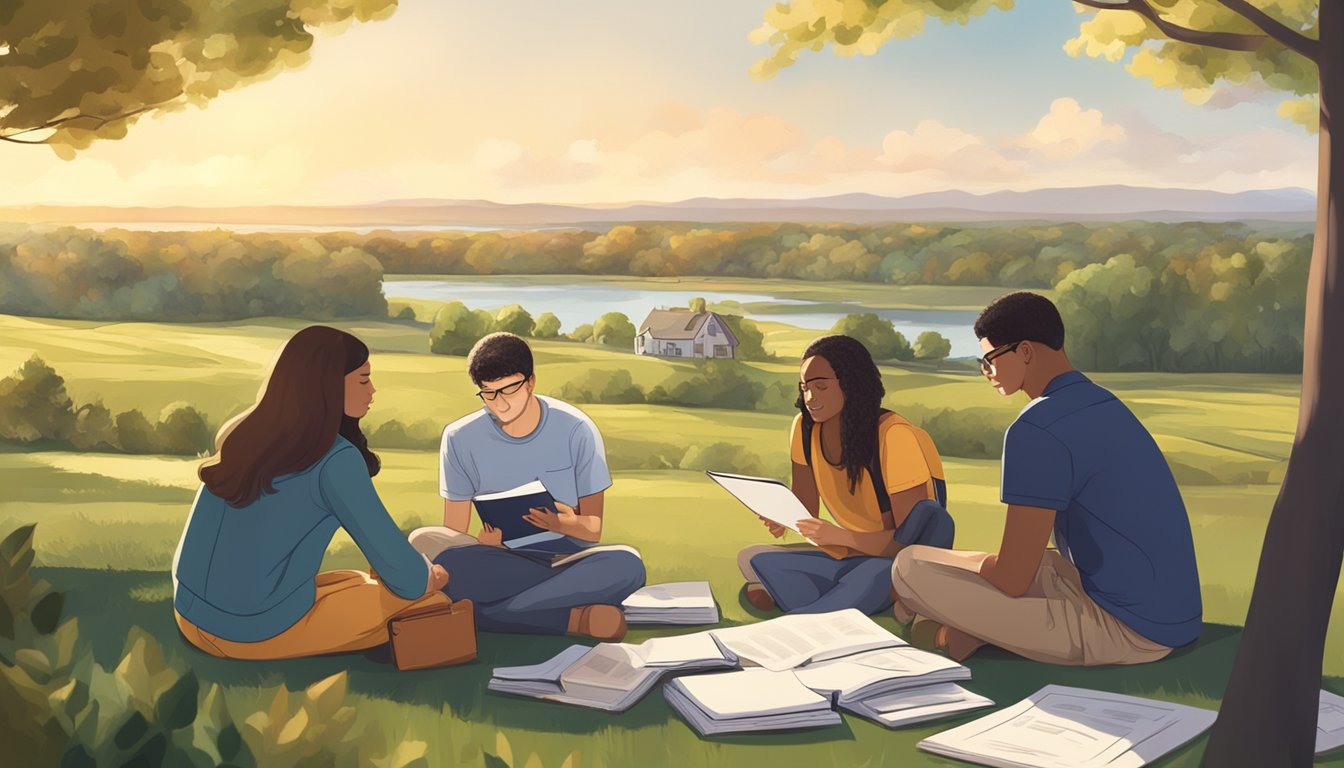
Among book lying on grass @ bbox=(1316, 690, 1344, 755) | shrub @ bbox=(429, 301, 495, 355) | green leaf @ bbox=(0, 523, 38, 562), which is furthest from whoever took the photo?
shrub @ bbox=(429, 301, 495, 355)

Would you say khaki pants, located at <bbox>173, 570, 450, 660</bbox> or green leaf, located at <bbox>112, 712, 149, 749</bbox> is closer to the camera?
green leaf, located at <bbox>112, 712, 149, 749</bbox>

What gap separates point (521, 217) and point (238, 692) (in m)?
3.86

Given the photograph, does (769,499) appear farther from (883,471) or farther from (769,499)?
(883,471)

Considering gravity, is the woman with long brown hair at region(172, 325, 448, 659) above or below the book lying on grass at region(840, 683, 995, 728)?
above

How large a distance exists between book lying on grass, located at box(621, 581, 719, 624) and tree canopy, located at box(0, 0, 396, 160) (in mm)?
3394

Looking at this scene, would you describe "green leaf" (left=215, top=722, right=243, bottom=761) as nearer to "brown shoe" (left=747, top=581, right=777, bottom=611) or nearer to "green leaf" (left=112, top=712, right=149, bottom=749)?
"green leaf" (left=112, top=712, right=149, bottom=749)

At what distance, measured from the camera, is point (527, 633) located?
3.92 metres

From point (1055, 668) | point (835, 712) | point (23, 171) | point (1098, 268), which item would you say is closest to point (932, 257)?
point (1098, 268)

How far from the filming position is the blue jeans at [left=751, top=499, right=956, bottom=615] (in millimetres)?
3844

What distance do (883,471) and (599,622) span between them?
3.56 ft

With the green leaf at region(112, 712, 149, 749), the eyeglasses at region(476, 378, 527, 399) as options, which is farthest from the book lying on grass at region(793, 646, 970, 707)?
the green leaf at region(112, 712, 149, 749)

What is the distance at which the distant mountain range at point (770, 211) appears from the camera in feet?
20.9

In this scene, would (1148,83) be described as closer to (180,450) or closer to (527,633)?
(527,633)

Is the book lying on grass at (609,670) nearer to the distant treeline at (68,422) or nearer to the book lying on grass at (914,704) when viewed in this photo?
the book lying on grass at (914,704)
